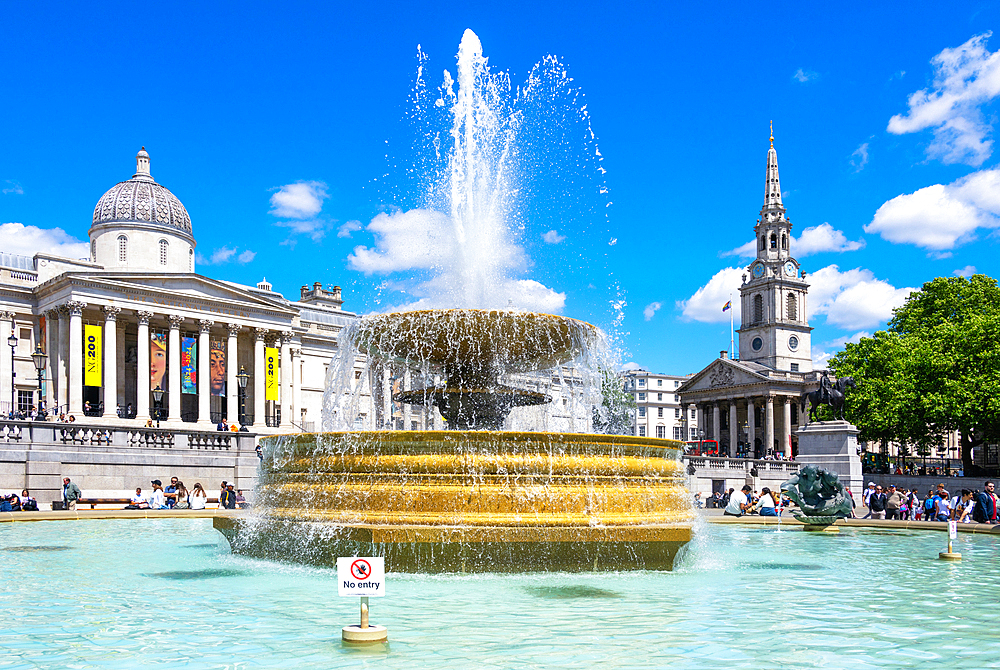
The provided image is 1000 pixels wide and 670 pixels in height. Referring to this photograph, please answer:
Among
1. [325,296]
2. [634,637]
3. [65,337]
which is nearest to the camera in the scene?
[634,637]

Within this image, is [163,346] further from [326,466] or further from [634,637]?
[634,637]

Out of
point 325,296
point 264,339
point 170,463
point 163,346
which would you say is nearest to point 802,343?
point 325,296

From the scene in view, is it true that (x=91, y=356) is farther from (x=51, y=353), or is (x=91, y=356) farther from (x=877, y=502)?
(x=877, y=502)

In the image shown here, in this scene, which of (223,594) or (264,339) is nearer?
(223,594)

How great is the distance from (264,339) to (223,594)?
54.6 metres

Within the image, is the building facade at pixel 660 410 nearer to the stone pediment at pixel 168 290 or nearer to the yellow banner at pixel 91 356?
the stone pediment at pixel 168 290

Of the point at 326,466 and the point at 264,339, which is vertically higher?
the point at 264,339

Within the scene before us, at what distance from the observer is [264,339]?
6041cm

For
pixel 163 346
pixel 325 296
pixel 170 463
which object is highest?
pixel 325 296

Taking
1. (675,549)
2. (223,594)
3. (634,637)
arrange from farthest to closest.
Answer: (675,549) < (223,594) < (634,637)

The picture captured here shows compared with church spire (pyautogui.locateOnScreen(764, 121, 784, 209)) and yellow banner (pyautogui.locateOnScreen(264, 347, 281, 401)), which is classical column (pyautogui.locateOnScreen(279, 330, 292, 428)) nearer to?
yellow banner (pyautogui.locateOnScreen(264, 347, 281, 401))

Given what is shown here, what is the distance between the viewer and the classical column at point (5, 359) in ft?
171

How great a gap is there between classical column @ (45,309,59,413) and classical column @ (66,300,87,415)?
1729 mm

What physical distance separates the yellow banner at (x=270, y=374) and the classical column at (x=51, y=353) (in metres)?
12.8
